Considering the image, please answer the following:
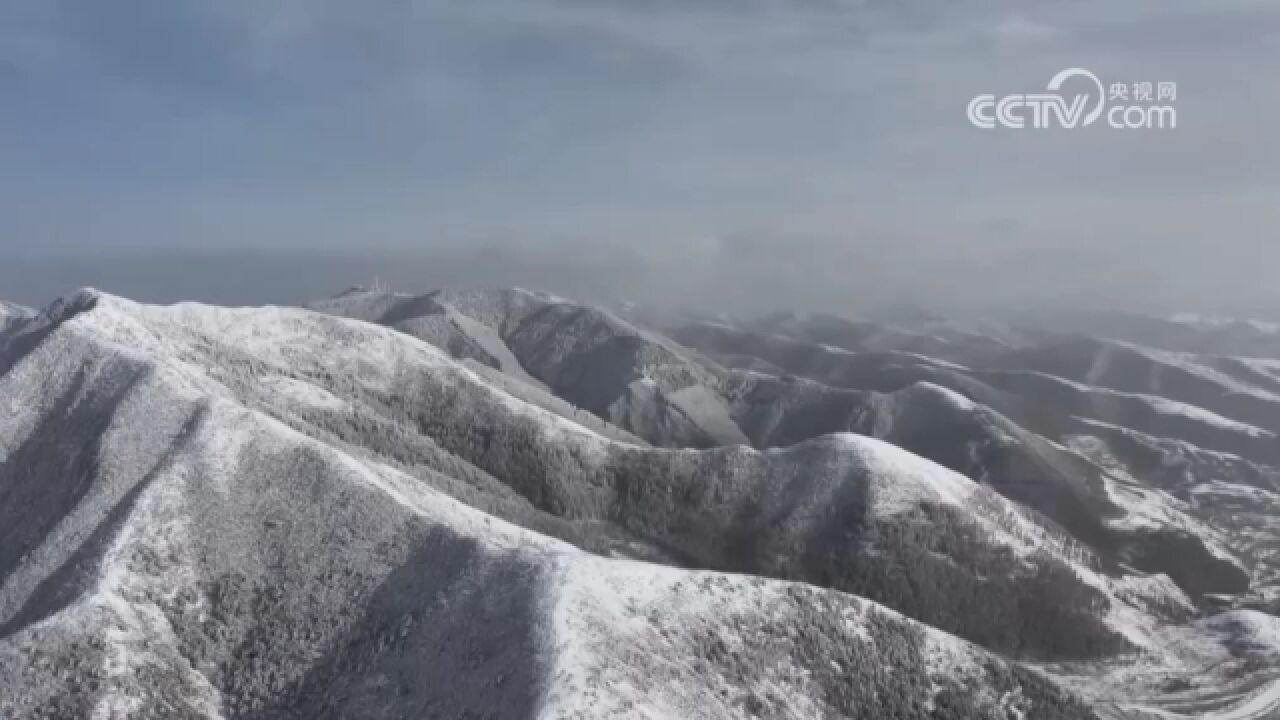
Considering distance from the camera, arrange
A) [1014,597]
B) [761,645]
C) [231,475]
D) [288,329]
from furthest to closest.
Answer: [288,329], [1014,597], [231,475], [761,645]

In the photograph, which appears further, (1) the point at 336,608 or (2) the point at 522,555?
(1) the point at 336,608

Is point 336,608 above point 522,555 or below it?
below

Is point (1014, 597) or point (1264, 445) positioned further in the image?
point (1264, 445)

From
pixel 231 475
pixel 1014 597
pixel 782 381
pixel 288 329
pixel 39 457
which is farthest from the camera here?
pixel 782 381

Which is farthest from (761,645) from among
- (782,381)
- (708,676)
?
(782,381)

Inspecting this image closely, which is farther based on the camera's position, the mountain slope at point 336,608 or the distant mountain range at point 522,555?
the distant mountain range at point 522,555

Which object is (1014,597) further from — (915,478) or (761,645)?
(761,645)

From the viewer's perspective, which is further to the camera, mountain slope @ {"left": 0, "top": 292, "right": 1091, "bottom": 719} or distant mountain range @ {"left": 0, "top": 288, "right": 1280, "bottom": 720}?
distant mountain range @ {"left": 0, "top": 288, "right": 1280, "bottom": 720}

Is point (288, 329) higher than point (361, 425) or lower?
higher
